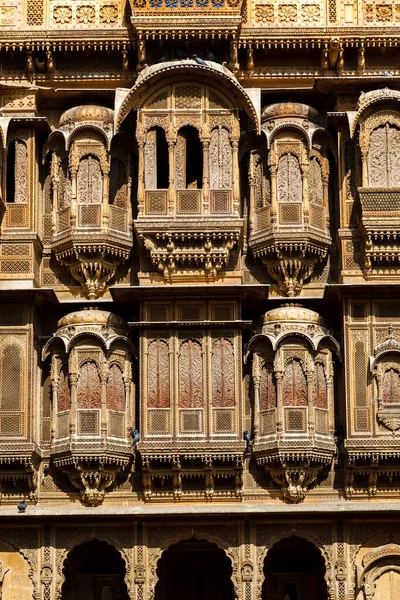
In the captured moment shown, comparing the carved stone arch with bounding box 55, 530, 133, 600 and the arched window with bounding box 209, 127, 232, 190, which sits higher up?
the arched window with bounding box 209, 127, 232, 190

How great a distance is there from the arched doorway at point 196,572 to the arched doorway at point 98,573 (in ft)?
2.48

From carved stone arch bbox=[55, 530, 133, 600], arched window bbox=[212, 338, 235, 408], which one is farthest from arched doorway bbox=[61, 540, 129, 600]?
arched window bbox=[212, 338, 235, 408]

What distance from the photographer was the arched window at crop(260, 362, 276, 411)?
29.4 meters

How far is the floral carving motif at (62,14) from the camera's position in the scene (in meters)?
30.6

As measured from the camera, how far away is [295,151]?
30234mm

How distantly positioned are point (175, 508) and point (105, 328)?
117 inches

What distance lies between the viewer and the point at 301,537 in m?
29.0

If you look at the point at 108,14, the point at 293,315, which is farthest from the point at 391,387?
the point at 108,14

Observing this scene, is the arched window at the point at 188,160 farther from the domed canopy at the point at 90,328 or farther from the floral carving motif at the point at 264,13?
the domed canopy at the point at 90,328

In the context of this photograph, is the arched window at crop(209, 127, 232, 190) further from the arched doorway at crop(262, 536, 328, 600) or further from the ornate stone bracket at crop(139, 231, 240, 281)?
the arched doorway at crop(262, 536, 328, 600)

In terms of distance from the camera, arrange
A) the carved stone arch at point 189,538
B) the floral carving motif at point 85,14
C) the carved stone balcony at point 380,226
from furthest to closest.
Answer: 1. the floral carving motif at point 85,14
2. the carved stone balcony at point 380,226
3. the carved stone arch at point 189,538

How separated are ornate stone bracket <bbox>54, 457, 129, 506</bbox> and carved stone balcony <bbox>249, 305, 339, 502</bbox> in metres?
2.16

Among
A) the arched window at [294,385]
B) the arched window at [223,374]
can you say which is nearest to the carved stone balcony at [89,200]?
the arched window at [223,374]

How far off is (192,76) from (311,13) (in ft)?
7.43
